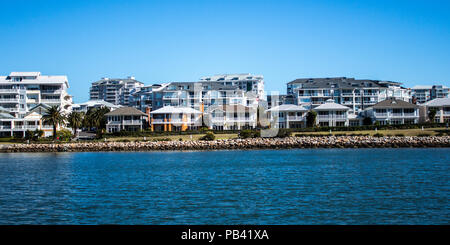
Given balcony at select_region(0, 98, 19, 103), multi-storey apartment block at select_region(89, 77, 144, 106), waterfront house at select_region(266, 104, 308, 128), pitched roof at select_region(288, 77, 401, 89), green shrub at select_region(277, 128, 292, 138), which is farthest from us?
multi-storey apartment block at select_region(89, 77, 144, 106)

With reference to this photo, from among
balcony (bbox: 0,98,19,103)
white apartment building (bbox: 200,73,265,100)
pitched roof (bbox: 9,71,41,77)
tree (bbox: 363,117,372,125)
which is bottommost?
tree (bbox: 363,117,372,125)

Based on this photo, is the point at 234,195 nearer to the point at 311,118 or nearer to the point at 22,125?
the point at 311,118

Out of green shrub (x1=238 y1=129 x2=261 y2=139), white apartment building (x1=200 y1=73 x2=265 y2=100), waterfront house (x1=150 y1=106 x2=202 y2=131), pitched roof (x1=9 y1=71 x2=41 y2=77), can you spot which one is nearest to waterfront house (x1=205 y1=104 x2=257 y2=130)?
waterfront house (x1=150 y1=106 x2=202 y2=131)

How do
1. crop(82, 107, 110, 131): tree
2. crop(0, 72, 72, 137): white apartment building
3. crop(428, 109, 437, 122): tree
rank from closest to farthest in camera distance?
crop(428, 109, 437, 122): tree, crop(82, 107, 110, 131): tree, crop(0, 72, 72, 137): white apartment building

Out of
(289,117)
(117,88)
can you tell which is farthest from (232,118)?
(117,88)

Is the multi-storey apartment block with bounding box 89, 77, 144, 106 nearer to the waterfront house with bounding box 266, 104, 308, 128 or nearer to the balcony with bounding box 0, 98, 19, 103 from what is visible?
the balcony with bounding box 0, 98, 19, 103

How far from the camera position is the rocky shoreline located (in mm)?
64750

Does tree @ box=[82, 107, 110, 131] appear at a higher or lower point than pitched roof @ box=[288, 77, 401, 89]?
lower

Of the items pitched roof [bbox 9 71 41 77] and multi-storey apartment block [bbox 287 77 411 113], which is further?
multi-storey apartment block [bbox 287 77 411 113]

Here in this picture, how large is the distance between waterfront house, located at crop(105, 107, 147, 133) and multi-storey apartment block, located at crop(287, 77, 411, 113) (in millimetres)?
44931

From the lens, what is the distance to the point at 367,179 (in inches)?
1214
